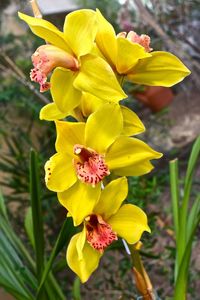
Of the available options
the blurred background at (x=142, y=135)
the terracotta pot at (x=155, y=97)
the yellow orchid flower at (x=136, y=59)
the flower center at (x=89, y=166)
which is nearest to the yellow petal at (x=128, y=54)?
Result: the yellow orchid flower at (x=136, y=59)

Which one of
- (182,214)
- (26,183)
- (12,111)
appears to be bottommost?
(12,111)

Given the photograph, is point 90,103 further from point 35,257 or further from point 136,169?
point 35,257

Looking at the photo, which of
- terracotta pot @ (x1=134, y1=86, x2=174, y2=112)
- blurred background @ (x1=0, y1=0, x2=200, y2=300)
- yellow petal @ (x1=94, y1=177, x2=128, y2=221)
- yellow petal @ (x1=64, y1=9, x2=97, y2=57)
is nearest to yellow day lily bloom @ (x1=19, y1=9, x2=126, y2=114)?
yellow petal @ (x1=64, y1=9, x2=97, y2=57)

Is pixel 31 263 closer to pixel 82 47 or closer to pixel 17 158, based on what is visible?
pixel 82 47

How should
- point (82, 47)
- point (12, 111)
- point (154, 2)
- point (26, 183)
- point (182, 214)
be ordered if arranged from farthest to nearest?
point (12, 111) < point (154, 2) < point (26, 183) < point (182, 214) < point (82, 47)

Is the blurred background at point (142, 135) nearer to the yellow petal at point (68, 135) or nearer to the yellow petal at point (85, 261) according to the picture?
the yellow petal at point (85, 261)

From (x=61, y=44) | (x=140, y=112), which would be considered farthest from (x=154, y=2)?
(x=61, y=44)

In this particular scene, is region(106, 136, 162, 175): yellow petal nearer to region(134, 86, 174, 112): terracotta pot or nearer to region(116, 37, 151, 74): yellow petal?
region(116, 37, 151, 74): yellow petal
